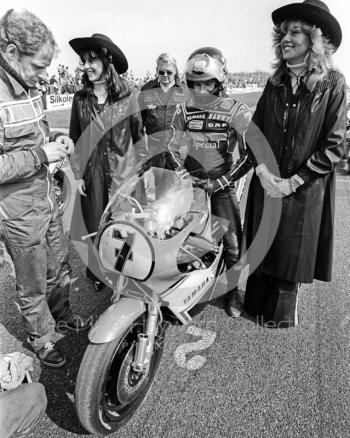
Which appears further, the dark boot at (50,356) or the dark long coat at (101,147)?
the dark long coat at (101,147)

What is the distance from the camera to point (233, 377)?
2.34m

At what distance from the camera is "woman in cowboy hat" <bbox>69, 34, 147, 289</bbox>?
3.00m

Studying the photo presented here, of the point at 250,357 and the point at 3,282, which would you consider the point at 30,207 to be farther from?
the point at 250,357

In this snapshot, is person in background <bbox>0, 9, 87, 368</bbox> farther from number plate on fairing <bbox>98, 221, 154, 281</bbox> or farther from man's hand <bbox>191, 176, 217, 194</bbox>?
man's hand <bbox>191, 176, 217, 194</bbox>

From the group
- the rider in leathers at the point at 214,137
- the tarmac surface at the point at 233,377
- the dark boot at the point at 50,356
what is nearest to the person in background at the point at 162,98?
the rider in leathers at the point at 214,137

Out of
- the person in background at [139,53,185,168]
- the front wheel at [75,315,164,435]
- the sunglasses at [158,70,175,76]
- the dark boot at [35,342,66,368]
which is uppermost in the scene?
the sunglasses at [158,70,175,76]

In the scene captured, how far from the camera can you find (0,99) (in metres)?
1.94

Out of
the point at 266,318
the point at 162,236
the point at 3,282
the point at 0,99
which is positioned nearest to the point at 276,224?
the point at 266,318

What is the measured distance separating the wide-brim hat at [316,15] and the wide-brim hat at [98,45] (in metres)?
1.37

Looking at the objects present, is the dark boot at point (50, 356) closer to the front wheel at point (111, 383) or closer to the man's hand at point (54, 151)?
the front wheel at point (111, 383)

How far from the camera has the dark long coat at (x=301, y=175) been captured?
2297 mm

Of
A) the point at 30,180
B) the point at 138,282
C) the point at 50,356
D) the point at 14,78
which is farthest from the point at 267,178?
the point at 50,356

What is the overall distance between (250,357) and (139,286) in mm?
1097

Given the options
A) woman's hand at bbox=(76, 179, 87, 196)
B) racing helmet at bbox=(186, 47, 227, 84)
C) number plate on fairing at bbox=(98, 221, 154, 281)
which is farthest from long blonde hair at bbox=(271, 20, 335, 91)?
woman's hand at bbox=(76, 179, 87, 196)
